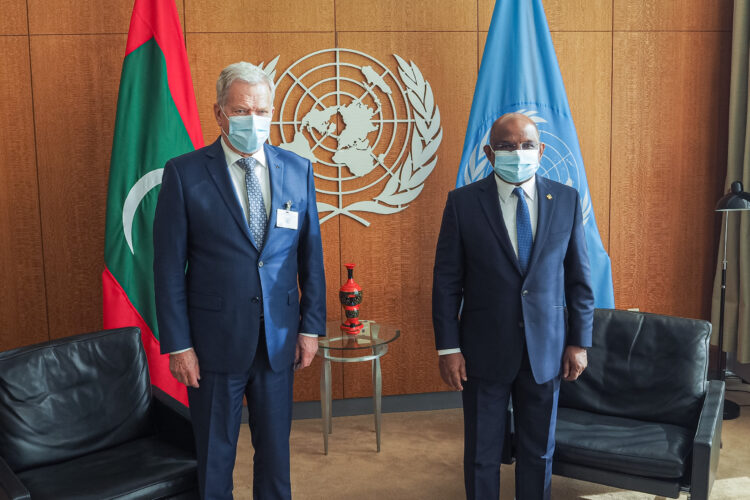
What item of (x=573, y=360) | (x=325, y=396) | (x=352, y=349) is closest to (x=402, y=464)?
(x=325, y=396)

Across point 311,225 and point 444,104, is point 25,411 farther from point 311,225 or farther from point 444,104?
point 444,104

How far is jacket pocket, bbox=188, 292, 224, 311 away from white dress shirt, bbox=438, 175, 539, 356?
99 cm

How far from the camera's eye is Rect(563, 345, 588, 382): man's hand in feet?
7.47

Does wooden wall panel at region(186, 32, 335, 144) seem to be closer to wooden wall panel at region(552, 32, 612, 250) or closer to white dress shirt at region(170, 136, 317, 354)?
wooden wall panel at region(552, 32, 612, 250)

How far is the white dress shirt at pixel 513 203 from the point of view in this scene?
2.21 m

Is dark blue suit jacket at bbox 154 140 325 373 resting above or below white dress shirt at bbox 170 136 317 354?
below

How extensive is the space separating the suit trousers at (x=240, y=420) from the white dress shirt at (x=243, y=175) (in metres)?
0.19

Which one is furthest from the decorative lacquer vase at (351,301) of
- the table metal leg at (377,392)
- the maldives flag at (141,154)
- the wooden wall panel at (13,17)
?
the wooden wall panel at (13,17)

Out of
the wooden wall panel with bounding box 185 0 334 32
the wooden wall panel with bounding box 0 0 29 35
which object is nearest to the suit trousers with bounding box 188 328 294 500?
the wooden wall panel with bounding box 185 0 334 32

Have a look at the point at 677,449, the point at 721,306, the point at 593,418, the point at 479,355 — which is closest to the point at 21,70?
the point at 479,355

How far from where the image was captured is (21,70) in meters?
3.46

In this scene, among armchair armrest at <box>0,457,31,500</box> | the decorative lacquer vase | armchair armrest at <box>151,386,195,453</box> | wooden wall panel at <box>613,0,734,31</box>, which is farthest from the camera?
wooden wall panel at <box>613,0,734,31</box>

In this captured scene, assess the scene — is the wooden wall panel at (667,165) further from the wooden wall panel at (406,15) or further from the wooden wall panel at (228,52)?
the wooden wall panel at (228,52)

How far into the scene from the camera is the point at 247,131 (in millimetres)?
2006
